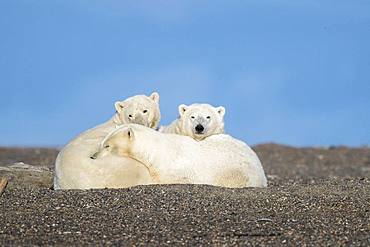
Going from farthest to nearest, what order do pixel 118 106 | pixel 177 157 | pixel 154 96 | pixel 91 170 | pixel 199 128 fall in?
pixel 154 96 < pixel 118 106 < pixel 199 128 < pixel 177 157 < pixel 91 170

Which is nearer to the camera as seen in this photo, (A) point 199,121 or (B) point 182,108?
(A) point 199,121

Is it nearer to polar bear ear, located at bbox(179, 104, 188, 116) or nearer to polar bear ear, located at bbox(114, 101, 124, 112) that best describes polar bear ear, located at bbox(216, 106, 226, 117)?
polar bear ear, located at bbox(179, 104, 188, 116)

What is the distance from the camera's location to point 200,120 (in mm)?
10867

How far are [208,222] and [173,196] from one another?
1.25 m

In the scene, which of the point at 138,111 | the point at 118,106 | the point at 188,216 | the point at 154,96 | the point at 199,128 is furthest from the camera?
the point at 154,96

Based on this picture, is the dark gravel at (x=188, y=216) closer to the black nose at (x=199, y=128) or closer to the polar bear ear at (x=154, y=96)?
the black nose at (x=199, y=128)

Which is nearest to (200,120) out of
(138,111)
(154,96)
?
(138,111)

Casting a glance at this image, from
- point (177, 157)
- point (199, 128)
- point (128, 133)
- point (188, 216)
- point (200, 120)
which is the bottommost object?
point (188, 216)

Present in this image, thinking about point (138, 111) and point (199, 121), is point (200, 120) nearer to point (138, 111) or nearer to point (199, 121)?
point (199, 121)

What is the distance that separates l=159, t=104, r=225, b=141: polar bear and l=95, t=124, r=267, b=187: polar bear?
0.82 metres

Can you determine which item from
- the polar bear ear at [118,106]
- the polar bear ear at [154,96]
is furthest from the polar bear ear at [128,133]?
the polar bear ear at [154,96]

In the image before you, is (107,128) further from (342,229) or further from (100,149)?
(342,229)

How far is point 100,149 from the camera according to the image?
968 centimetres

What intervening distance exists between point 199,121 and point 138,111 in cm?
100
